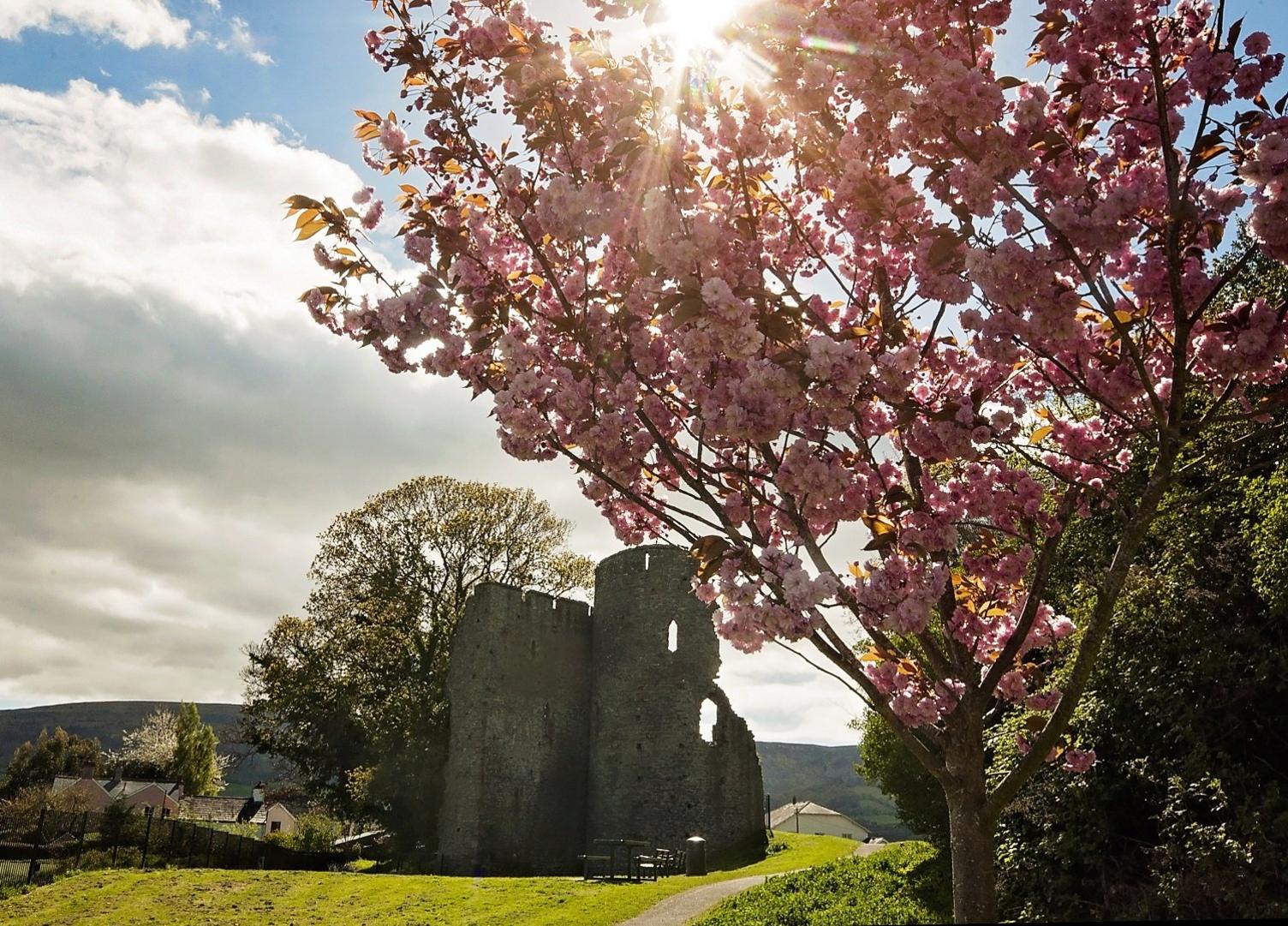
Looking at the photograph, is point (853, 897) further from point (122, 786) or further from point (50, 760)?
point (50, 760)

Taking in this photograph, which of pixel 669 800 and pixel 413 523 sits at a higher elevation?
pixel 413 523

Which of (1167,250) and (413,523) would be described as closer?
(1167,250)

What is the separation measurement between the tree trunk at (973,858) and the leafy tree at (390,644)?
1043 inches

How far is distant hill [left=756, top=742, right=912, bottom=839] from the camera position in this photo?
13075 cm

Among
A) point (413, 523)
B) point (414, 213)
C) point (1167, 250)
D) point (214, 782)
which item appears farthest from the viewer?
point (214, 782)

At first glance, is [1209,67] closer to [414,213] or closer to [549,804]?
[414,213]

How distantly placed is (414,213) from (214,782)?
76099mm

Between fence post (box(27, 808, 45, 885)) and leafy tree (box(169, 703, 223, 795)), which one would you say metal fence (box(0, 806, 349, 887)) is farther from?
leafy tree (box(169, 703, 223, 795))

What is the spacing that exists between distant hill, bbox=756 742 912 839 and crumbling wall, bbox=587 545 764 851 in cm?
10216

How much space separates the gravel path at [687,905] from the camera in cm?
1400

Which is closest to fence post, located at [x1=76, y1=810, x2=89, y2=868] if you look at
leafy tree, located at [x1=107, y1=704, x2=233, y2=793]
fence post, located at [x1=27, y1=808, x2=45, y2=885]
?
fence post, located at [x1=27, y1=808, x2=45, y2=885]

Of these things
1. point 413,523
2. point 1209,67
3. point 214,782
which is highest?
point 413,523

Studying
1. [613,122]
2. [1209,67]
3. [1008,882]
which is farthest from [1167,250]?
[1008,882]

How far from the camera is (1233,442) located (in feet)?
17.6
